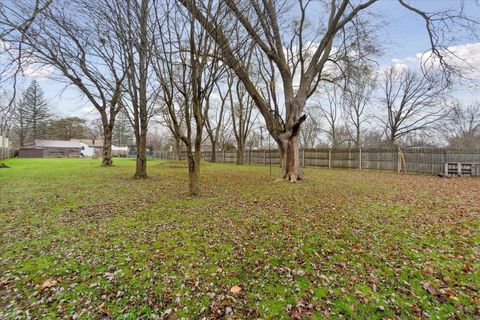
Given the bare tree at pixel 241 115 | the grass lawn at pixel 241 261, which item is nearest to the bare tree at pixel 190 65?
the grass lawn at pixel 241 261

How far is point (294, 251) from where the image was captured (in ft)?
9.54

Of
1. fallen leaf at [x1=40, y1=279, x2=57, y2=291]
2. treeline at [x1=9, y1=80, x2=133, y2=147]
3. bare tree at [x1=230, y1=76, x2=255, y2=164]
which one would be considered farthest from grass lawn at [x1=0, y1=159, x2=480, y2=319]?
treeline at [x1=9, y1=80, x2=133, y2=147]

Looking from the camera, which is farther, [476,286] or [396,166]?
[396,166]

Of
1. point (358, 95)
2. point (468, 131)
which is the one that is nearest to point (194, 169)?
point (358, 95)

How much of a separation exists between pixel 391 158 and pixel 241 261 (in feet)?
46.0

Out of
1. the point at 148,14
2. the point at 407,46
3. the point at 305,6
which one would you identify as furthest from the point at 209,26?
the point at 407,46

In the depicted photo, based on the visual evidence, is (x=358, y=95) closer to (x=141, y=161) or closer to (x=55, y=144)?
(x=141, y=161)

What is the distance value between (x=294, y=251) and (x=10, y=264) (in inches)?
134

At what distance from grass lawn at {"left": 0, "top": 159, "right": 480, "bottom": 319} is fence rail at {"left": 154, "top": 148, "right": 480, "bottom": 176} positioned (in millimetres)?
8586

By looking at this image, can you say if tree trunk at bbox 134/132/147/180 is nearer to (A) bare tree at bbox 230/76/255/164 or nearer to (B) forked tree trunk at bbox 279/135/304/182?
(B) forked tree trunk at bbox 279/135/304/182

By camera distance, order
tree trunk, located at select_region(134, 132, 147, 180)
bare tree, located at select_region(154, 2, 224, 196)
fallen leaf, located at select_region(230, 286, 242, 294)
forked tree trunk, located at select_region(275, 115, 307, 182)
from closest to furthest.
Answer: fallen leaf, located at select_region(230, 286, 242, 294), bare tree, located at select_region(154, 2, 224, 196), forked tree trunk, located at select_region(275, 115, 307, 182), tree trunk, located at select_region(134, 132, 147, 180)

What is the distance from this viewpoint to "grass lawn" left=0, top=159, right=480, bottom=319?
198 centimetres

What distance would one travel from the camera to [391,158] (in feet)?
43.7

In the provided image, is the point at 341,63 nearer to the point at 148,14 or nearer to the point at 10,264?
the point at 148,14
